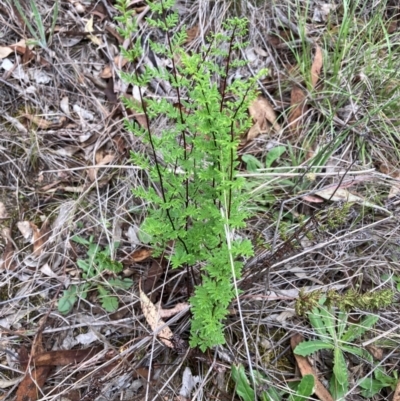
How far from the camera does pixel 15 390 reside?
188 cm

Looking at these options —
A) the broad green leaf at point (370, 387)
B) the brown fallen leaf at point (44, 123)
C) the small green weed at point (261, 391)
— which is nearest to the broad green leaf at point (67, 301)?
the small green weed at point (261, 391)

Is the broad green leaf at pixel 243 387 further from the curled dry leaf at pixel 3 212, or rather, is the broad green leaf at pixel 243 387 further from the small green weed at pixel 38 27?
the small green weed at pixel 38 27

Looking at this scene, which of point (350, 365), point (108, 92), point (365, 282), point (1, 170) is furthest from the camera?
point (108, 92)

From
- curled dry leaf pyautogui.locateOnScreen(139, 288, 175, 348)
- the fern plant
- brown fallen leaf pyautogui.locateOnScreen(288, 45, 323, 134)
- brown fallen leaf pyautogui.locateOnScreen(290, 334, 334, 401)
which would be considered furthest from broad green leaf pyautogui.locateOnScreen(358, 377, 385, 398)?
brown fallen leaf pyautogui.locateOnScreen(288, 45, 323, 134)

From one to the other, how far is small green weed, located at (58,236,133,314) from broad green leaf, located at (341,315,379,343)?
3.11 feet

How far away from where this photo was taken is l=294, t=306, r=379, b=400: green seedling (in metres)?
1.78

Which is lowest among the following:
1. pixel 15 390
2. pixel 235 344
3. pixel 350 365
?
pixel 350 365

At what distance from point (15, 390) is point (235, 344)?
0.94 m

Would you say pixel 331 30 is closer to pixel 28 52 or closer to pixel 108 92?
pixel 108 92

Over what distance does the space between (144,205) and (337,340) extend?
3.37ft

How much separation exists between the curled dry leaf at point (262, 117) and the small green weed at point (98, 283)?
97 centimetres

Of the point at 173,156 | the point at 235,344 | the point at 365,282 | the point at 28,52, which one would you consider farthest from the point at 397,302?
the point at 28,52

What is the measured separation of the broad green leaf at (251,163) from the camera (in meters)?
2.22

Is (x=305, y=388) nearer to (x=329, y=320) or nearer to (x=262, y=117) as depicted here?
(x=329, y=320)
